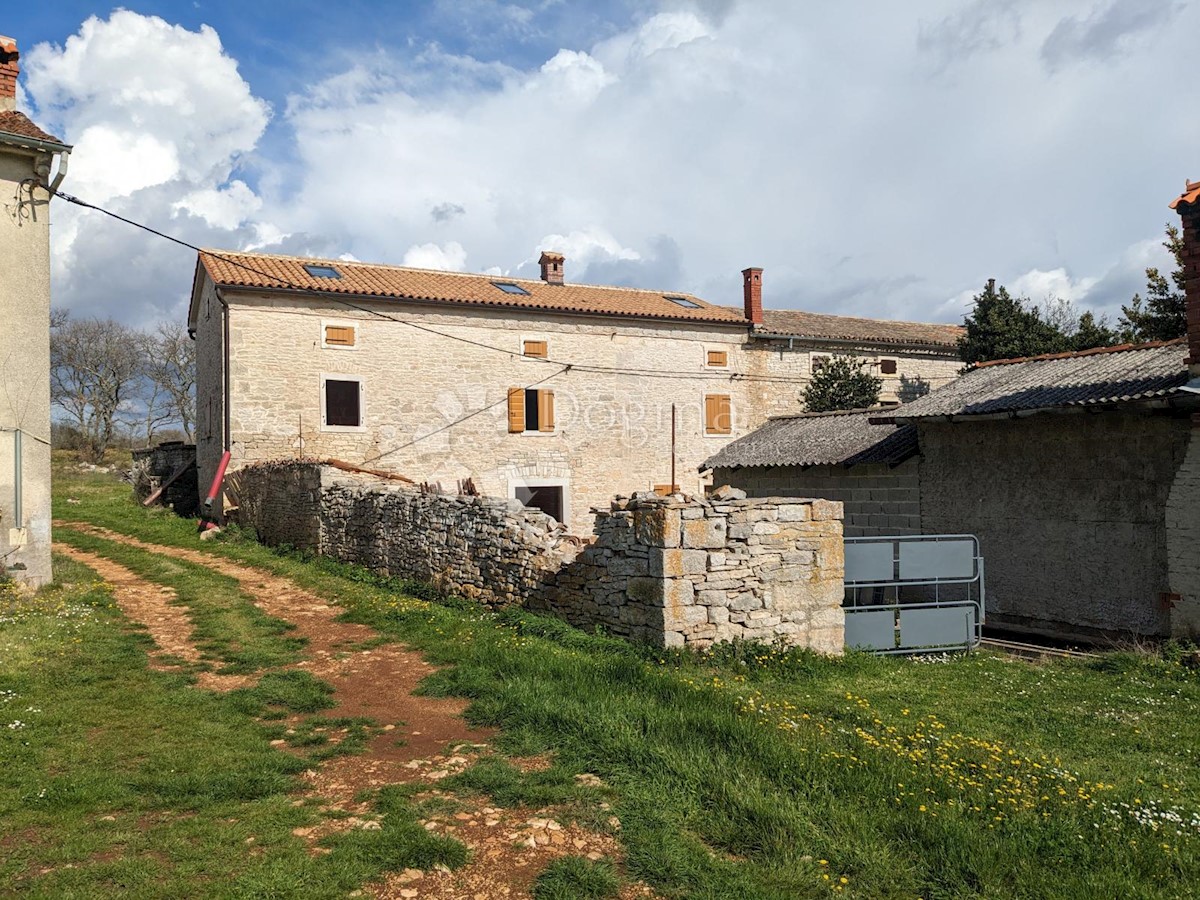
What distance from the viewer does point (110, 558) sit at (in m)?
14.6

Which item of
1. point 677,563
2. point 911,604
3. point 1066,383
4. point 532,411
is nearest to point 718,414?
point 532,411

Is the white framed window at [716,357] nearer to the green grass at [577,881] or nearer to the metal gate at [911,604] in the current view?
the metal gate at [911,604]

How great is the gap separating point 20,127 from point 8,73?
1423 mm

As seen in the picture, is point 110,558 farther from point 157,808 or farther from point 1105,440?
point 1105,440

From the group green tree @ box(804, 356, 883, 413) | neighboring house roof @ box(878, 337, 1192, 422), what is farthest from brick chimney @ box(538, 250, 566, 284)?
neighboring house roof @ box(878, 337, 1192, 422)

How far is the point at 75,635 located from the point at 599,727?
6.10 m

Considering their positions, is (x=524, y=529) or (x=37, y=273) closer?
(x=524, y=529)

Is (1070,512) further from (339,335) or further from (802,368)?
(339,335)

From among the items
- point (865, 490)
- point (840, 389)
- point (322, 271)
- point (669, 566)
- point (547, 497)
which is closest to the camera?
point (669, 566)

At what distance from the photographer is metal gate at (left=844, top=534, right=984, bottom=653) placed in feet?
31.9

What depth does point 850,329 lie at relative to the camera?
28406 millimetres

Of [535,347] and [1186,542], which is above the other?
[535,347]

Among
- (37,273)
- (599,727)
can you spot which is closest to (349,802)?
(599,727)

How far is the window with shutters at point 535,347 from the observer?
23641 mm
